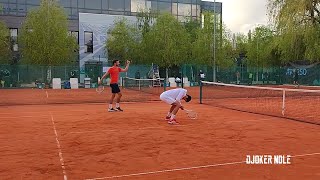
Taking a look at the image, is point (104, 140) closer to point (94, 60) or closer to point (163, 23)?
point (163, 23)

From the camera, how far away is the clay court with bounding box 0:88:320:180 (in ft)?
17.4

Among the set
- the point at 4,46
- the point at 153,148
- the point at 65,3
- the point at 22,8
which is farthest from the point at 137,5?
the point at 153,148

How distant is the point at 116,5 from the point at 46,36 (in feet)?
46.2

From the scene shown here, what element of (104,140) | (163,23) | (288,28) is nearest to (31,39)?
(163,23)

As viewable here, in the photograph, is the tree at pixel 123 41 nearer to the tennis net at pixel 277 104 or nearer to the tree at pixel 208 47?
the tree at pixel 208 47

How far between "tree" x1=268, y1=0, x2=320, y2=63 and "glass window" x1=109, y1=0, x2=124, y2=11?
26569 millimetres

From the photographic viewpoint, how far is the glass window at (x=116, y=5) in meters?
47.4

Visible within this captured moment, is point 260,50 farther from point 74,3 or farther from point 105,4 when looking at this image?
point 74,3

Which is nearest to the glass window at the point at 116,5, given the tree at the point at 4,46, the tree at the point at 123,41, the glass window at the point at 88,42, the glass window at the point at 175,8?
the glass window at the point at 88,42

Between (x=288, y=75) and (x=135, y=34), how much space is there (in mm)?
18058

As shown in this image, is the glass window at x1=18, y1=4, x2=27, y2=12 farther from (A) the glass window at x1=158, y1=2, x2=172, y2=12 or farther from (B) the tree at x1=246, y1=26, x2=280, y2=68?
(B) the tree at x1=246, y1=26, x2=280, y2=68

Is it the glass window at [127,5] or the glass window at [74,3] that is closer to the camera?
the glass window at [74,3]

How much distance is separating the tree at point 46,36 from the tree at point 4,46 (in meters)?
2.03

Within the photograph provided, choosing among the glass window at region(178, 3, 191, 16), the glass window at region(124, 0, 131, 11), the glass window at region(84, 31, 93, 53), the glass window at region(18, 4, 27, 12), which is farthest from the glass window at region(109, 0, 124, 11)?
the glass window at region(18, 4, 27, 12)
